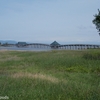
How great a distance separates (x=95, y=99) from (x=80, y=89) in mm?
1486

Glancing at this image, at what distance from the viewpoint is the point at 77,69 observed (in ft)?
63.1

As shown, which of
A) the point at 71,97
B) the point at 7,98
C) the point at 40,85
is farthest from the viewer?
the point at 40,85

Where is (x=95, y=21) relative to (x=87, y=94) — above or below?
above

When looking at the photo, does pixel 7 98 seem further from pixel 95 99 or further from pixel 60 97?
pixel 95 99

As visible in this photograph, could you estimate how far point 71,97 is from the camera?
8.94m

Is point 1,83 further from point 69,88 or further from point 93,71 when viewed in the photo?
point 93,71

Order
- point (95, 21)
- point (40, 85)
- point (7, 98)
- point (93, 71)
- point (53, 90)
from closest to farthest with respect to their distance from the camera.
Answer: point (7, 98) < point (53, 90) < point (40, 85) < point (93, 71) < point (95, 21)

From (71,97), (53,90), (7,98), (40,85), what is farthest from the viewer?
(40,85)

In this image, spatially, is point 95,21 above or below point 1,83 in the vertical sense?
above

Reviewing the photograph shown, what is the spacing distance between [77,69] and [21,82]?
28.2ft

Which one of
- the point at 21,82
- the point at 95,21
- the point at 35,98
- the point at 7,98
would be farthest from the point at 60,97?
A: the point at 95,21

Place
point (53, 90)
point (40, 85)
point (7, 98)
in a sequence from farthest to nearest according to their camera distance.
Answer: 1. point (40, 85)
2. point (53, 90)
3. point (7, 98)

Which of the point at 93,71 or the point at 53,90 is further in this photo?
the point at 93,71

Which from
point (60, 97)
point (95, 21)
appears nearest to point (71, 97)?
point (60, 97)
